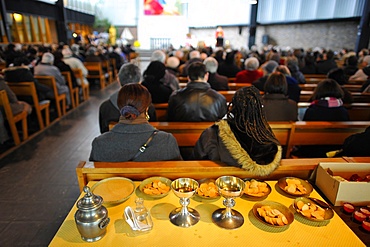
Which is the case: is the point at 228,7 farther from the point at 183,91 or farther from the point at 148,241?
the point at 148,241

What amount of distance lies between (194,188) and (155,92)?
87.9 inches

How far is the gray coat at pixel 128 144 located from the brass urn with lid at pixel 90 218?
1.79ft

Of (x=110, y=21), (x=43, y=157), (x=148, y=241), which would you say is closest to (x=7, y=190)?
(x=43, y=157)

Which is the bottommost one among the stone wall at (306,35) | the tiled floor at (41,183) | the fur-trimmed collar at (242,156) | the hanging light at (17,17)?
the tiled floor at (41,183)

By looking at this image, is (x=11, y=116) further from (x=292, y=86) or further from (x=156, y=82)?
(x=292, y=86)

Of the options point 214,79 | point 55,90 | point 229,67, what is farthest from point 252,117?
point 229,67

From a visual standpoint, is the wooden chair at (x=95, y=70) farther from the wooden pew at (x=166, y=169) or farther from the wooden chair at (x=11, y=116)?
the wooden pew at (x=166, y=169)

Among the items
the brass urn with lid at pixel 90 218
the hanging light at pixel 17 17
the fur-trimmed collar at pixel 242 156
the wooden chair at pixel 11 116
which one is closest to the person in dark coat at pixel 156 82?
the wooden chair at pixel 11 116

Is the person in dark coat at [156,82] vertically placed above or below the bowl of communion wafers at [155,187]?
above

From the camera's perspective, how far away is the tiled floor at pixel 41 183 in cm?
220

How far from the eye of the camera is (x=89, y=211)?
116 centimetres

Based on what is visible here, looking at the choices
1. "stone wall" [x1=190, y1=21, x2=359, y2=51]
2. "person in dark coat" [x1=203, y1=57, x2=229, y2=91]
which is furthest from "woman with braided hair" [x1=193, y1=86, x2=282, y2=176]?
"stone wall" [x1=190, y1=21, x2=359, y2=51]

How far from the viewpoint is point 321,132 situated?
105 inches

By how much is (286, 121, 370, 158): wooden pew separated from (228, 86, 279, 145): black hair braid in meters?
1.16
